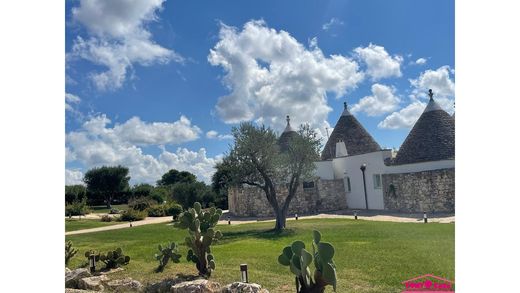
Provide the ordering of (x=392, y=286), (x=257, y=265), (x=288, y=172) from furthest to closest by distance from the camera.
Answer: (x=288, y=172) → (x=257, y=265) → (x=392, y=286)

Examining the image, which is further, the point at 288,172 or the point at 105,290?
the point at 288,172

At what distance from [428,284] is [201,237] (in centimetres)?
289

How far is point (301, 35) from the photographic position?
4270 mm

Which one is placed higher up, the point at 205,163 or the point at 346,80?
the point at 346,80

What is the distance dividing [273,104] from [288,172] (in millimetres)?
6268

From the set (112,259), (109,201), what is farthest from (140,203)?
(112,259)

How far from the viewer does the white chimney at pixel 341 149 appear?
1534cm

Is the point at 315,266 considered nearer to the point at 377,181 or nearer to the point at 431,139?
the point at 431,139

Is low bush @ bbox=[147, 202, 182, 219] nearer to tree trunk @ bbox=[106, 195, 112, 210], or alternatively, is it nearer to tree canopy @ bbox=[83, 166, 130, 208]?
tree trunk @ bbox=[106, 195, 112, 210]

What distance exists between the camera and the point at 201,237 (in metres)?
5.21

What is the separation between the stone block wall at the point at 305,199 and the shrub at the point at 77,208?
5.41m
